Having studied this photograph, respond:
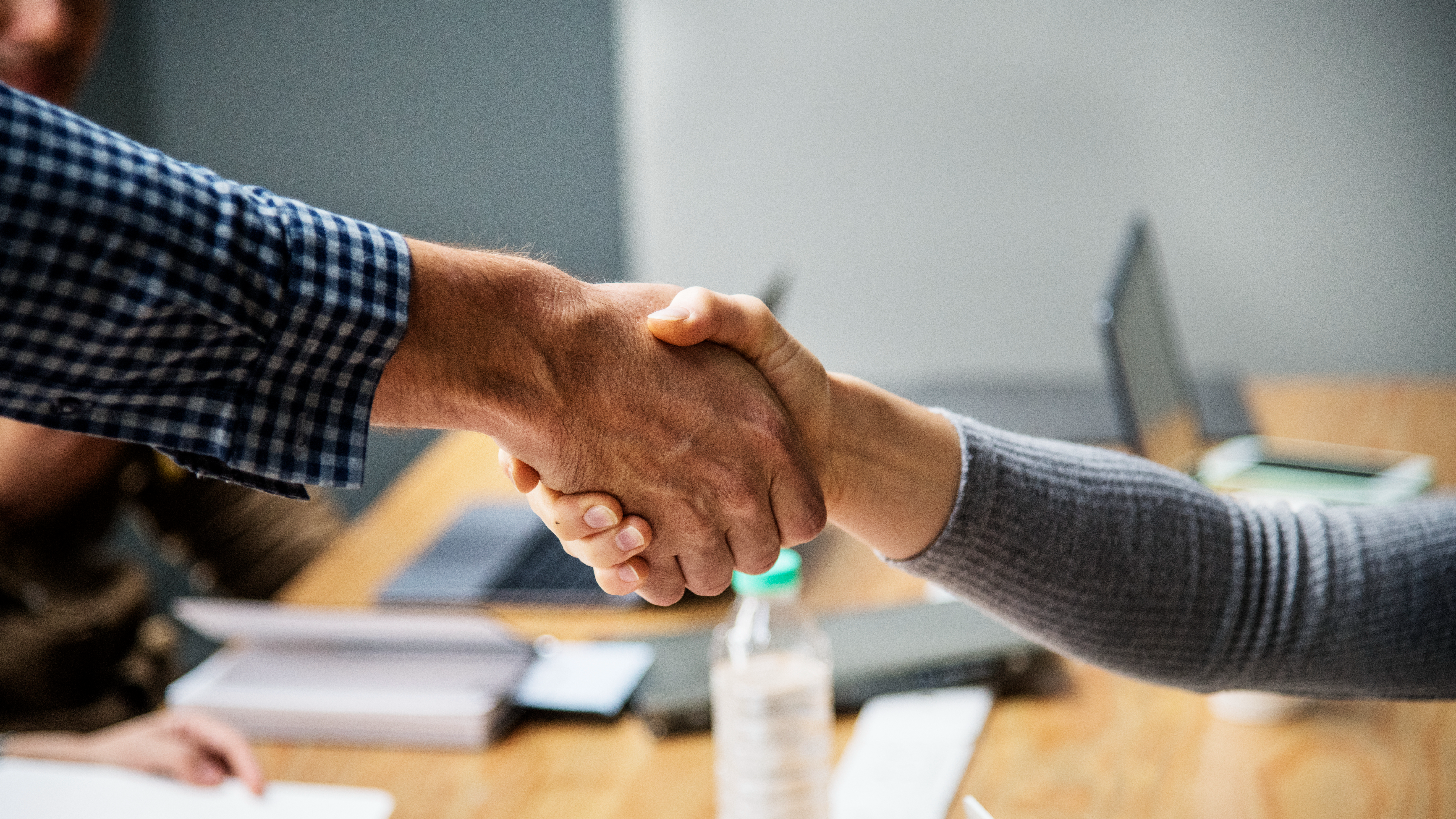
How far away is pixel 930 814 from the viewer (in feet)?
2.90

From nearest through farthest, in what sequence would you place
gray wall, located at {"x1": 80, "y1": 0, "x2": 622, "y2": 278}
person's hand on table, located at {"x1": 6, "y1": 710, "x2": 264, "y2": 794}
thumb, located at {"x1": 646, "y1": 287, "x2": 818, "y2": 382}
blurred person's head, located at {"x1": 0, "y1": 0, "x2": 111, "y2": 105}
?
thumb, located at {"x1": 646, "y1": 287, "x2": 818, "y2": 382} → person's hand on table, located at {"x1": 6, "y1": 710, "x2": 264, "y2": 794} → blurred person's head, located at {"x1": 0, "y1": 0, "x2": 111, "y2": 105} → gray wall, located at {"x1": 80, "y1": 0, "x2": 622, "y2": 278}

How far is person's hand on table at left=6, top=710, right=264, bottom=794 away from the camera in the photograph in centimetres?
97

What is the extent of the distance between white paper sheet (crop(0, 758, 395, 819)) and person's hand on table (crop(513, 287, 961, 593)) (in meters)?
0.31

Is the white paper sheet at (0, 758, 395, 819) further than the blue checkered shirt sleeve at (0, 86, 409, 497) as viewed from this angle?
Yes

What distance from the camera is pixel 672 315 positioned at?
0.83 m

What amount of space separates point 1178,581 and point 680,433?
0.40 meters

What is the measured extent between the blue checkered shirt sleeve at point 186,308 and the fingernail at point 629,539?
0.21 m

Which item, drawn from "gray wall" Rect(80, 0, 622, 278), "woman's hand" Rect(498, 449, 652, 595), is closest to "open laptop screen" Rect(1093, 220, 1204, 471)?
"woman's hand" Rect(498, 449, 652, 595)

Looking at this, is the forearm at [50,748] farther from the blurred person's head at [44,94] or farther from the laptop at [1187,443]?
the laptop at [1187,443]

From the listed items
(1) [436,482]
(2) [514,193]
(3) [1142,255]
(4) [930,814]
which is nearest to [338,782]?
(4) [930,814]

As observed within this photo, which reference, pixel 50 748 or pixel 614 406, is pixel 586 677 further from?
pixel 50 748

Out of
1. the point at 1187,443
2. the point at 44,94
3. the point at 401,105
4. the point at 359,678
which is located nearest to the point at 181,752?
the point at 359,678

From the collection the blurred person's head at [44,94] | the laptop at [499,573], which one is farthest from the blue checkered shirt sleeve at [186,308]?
the blurred person's head at [44,94]

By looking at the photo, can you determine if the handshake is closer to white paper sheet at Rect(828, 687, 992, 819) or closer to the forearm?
white paper sheet at Rect(828, 687, 992, 819)
